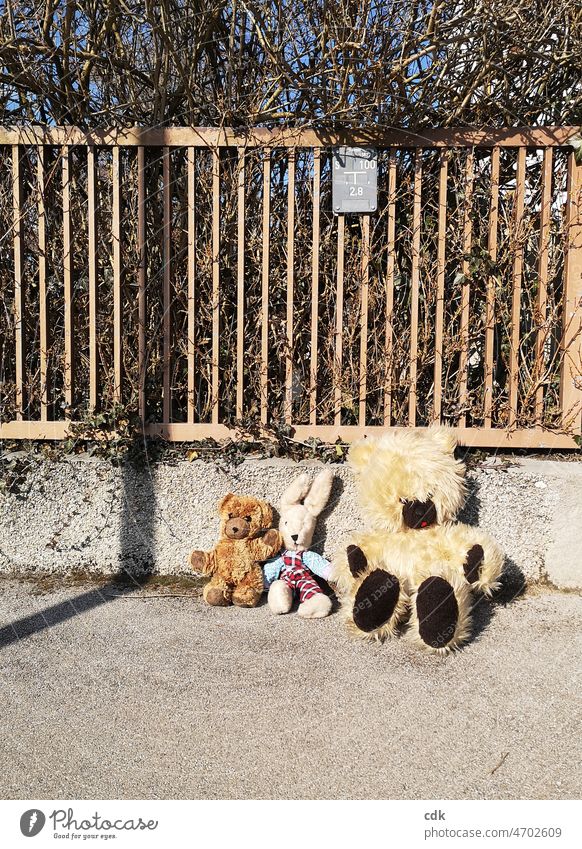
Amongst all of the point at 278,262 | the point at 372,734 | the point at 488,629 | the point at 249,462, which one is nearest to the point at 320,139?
the point at 278,262

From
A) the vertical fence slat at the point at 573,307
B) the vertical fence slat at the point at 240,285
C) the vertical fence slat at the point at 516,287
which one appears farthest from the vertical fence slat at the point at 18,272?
the vertical fence slat at the point at 573,307

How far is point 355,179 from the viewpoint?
3461 mm

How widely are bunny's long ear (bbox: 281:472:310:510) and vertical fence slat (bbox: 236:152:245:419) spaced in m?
0.51

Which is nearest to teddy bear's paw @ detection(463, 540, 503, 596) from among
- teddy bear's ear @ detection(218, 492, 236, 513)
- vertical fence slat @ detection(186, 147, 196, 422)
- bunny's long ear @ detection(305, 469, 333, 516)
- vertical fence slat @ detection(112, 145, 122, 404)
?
bunny's long ear @ detection(305, 469, 333, 516)

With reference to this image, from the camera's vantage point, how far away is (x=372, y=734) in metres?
2.13

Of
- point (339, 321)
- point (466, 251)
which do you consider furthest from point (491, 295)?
point (339, 321)

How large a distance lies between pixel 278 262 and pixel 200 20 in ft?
4.32

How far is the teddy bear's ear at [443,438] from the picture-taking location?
3117 mm

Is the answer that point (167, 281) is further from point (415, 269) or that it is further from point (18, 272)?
point (415, 269)

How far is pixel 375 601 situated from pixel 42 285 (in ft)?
7.63

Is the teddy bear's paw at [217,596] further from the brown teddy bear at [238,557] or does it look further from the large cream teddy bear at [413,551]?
the large cream teddy bear at [413,551]

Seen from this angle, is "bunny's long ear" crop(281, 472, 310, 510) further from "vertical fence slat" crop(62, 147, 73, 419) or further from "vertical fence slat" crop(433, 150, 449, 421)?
"vertical fence slat" crop(62, 147, 73, 419)

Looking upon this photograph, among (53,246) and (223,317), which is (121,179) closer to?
(53,246)
